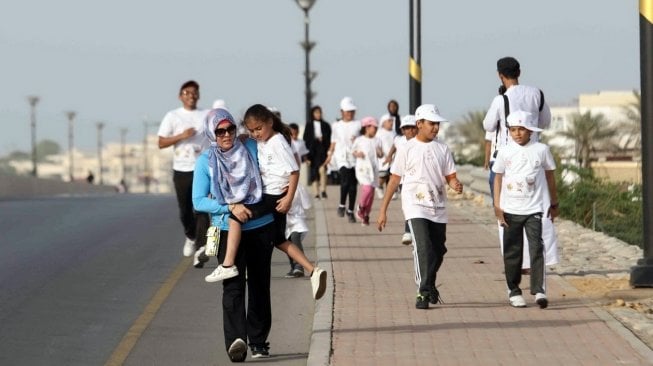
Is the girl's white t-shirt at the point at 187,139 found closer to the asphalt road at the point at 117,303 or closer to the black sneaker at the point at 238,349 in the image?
the asphalt road at the point at 117,303

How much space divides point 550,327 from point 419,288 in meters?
1.47

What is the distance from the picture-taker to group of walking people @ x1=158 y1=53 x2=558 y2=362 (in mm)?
11148

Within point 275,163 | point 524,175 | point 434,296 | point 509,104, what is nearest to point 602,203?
point 509,104

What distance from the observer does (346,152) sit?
84.1 feet

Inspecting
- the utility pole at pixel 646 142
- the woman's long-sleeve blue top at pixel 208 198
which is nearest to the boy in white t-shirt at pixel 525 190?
the utility pole at pixel 646 142

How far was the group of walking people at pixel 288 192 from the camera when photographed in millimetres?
11148

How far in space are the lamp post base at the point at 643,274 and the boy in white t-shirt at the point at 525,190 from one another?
4.94ft

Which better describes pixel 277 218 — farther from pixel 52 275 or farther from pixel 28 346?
pixel 52 275

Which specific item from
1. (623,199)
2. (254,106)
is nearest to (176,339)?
(254,106)

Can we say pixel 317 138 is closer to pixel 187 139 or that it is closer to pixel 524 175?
pixel 187 139

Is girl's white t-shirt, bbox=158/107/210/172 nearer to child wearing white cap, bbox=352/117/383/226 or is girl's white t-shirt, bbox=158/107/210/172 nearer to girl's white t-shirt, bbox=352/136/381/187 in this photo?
child wearing white cap, bbox=352/117/383/226

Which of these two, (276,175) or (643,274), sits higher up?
(276,175)

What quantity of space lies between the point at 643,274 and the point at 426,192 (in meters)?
2.33

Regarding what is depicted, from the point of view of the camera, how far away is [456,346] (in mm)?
11312
